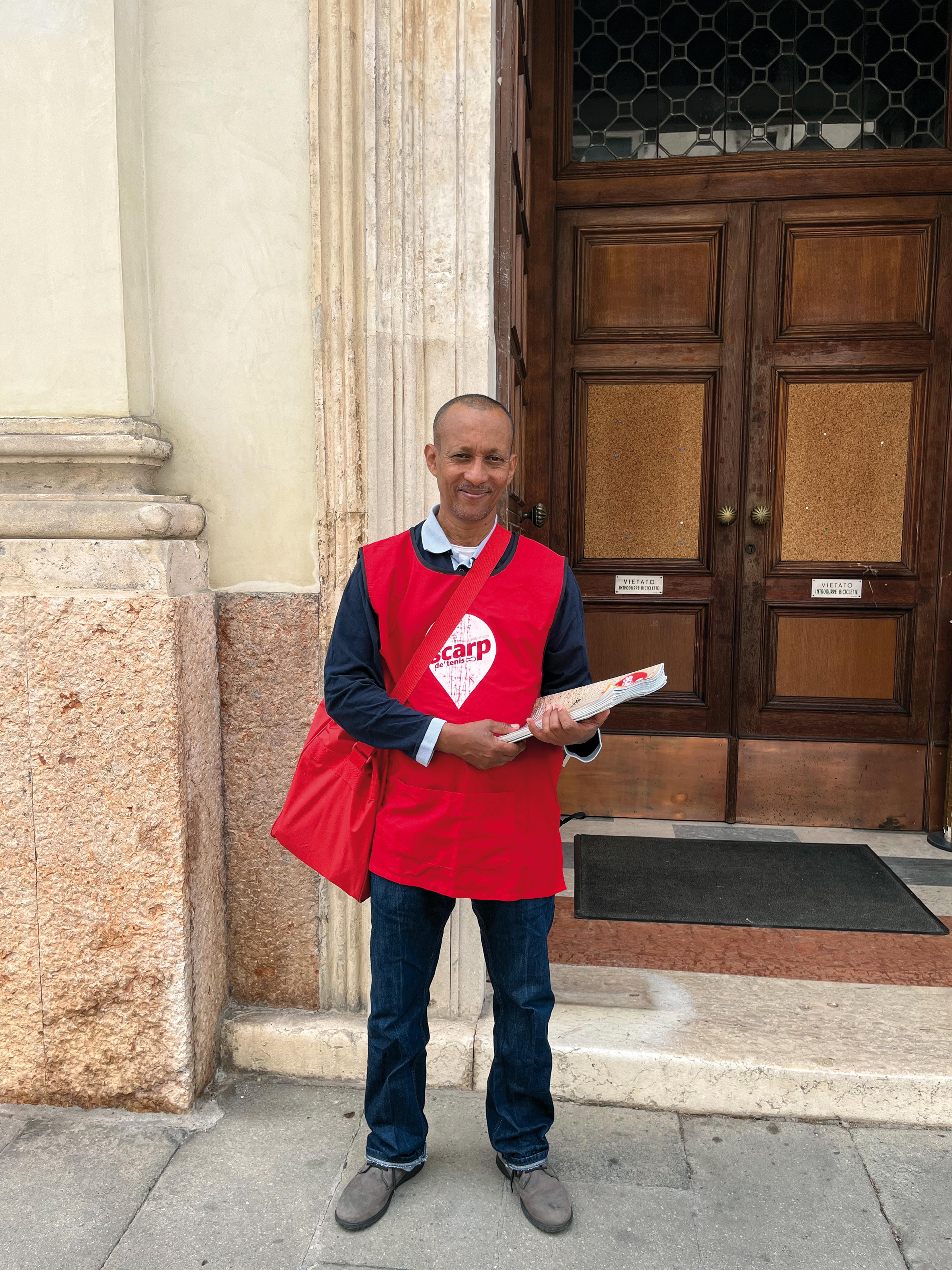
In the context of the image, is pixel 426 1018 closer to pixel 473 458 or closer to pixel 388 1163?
pixel 388 1163

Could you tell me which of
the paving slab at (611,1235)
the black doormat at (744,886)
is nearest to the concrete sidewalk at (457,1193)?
the paving slab at (611,1235)

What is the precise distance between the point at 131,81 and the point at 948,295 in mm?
3686

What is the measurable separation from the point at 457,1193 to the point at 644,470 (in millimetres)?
3386

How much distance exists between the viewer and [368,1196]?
7.09ft

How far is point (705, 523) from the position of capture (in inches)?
184

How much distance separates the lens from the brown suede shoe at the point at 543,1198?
212cm

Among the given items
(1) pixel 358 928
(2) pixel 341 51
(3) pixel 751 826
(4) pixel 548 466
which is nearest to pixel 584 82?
(4) pixel 548 466

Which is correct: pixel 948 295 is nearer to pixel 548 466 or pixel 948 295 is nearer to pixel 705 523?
pixel 705 523

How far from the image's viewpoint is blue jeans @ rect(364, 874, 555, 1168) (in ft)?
6.88

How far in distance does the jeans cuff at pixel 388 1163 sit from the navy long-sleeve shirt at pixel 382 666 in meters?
1.04

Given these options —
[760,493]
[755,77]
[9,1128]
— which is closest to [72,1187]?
[9,1128]

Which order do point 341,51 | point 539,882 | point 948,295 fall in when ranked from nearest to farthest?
point 539,882 < point 341,51 < point 948,295

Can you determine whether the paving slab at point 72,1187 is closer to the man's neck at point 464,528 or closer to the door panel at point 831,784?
the man's neck at point 464,528

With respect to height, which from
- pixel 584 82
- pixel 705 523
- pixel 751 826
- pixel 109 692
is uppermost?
pixel 584 82
